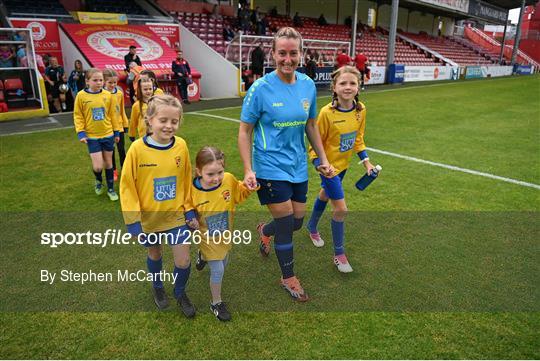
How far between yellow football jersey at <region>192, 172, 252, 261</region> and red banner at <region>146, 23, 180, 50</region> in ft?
53.6

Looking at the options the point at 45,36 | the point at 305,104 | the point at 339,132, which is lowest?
the point at 339,132

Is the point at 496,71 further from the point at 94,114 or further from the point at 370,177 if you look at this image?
the point at 94,114

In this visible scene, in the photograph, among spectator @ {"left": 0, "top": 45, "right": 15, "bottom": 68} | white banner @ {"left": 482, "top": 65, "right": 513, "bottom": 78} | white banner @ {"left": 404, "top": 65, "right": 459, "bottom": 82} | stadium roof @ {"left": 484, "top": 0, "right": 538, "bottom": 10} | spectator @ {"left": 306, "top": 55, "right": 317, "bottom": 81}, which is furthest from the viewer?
stadium roof @ {"left": 484, "top": 0, "right": 538, "bottom": 10}

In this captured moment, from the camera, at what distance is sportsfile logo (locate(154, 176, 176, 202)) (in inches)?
107

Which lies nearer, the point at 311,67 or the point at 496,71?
the point at 311,67

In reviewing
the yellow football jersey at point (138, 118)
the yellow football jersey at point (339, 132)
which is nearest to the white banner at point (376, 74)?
the yellow football jersey at point (138, 118)

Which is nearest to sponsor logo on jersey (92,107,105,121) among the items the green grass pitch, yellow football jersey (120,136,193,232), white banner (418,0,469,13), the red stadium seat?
the green grass pitch

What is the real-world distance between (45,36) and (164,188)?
51.2 feet

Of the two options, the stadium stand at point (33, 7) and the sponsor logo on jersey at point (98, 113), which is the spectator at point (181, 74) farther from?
the sponsor logo on jersey at point (98, 113)

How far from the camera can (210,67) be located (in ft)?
55.6

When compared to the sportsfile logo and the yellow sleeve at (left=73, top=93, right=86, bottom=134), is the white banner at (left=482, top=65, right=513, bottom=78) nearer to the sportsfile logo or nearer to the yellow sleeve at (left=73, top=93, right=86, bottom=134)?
the yellow sleeve at (left=73, top=93, right=86, bottom=134)

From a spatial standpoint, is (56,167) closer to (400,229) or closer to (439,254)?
(400,229)

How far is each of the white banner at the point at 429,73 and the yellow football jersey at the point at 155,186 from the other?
25.5 meters

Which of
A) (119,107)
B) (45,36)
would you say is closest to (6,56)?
(45,36)
